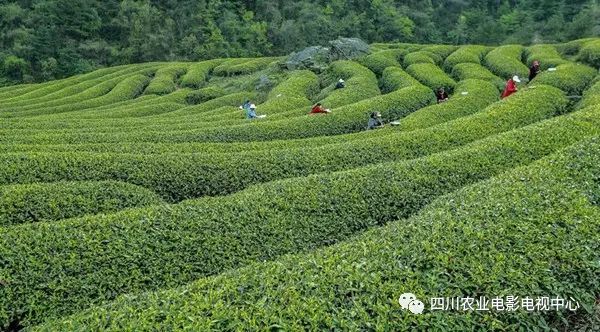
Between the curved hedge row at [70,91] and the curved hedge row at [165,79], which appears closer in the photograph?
the curved hedge row at [70,91]

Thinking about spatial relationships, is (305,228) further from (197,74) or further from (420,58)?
(197,74)

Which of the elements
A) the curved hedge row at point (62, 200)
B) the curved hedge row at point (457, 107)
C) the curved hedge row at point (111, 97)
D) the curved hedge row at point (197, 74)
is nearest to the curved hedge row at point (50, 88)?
the curved hedge row at point (111, 97)

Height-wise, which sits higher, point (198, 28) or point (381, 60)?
point (381, 60)

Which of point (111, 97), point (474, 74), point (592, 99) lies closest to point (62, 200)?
point (592, 99)

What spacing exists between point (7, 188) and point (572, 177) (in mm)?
11762

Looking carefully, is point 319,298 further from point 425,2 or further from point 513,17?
point 425,2

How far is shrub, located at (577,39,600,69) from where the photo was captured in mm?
31217

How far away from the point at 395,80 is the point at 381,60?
6674 millimetres

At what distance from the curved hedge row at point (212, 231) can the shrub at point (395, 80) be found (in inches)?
746

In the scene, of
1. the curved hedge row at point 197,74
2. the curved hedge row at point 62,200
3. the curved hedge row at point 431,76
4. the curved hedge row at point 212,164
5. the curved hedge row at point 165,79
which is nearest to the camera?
the curved hedge row at point 62,200

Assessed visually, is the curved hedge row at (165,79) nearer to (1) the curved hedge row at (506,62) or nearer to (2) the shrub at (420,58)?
(2) the shrub at (420,58)

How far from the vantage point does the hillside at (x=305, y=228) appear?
20.9 ft

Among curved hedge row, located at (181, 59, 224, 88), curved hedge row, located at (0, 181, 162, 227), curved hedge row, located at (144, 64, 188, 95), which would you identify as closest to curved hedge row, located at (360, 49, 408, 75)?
curved hedge row, located at (181, 59, 224, 88)

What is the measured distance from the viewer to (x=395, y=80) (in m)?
32.5
